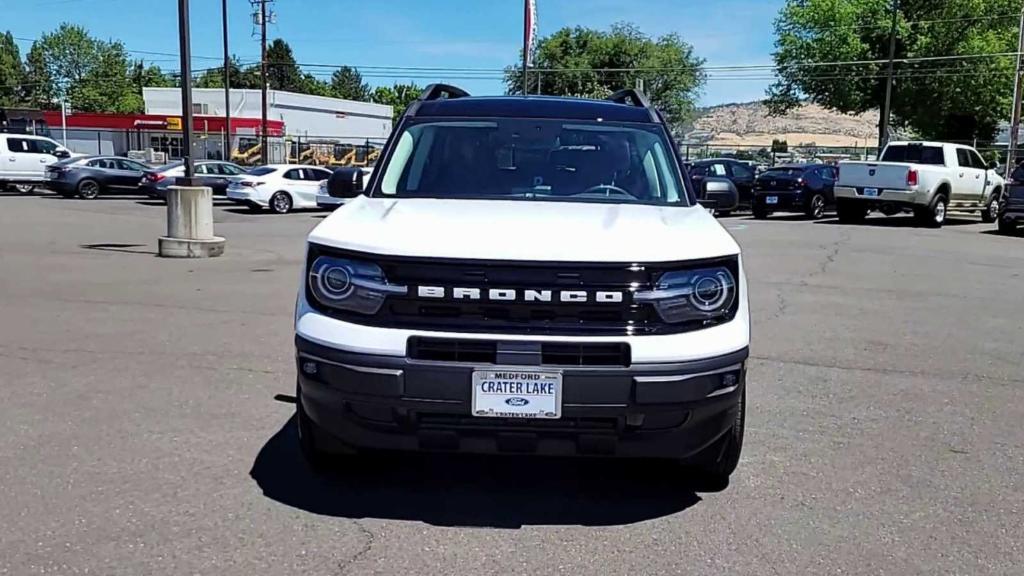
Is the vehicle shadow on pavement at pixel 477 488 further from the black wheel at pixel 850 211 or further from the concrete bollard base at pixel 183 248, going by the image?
the black wheel at pixel 850 211

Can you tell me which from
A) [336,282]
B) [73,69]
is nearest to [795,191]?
[336,282]

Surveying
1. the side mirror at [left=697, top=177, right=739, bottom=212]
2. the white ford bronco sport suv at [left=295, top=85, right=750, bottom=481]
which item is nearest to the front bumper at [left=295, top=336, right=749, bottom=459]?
the white ford bronco sport suv at [left=295, top=85, right=750, bottom=481]

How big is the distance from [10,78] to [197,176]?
96292 mm

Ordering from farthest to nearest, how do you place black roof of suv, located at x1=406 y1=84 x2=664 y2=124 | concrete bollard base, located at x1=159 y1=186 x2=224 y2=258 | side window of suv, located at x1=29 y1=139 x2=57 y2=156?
side window of suv, located at x1=29 y1=139 x2=57 y2=156 → concrete bollard base, located at x1=159 y1=186 x2=224 y2=258 → black roof of suv, located at x1=406 y1=84 x2=664 y2=124

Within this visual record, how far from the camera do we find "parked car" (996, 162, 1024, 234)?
1991cm

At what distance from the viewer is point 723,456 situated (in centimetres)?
439

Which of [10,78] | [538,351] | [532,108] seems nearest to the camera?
[538,351]

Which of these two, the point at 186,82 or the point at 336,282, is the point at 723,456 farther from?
the point at 186,82

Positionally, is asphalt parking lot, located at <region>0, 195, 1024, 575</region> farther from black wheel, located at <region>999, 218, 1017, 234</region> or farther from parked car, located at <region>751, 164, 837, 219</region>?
parked car, located at <region>751, 164, 837, 219</region>

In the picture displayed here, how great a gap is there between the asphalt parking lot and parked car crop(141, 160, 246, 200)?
66.4ft

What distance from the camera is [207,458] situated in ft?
15.9

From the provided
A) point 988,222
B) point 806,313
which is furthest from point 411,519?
point 988,222

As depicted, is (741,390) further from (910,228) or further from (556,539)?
(910,228)

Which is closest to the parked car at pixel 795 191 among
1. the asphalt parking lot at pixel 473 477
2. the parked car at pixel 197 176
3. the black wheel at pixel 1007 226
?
the black wheel at pixel 1007 226
